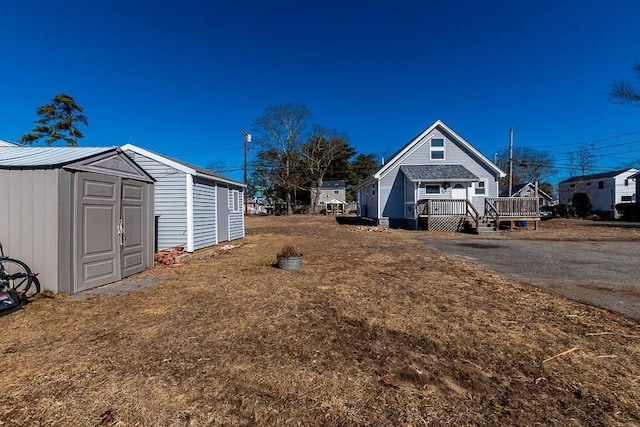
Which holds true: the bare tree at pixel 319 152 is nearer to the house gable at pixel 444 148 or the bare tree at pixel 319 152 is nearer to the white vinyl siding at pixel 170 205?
the house gable at pixel 444 148

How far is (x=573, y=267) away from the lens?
7.52m

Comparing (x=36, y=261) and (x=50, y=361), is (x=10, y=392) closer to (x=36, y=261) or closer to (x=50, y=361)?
(x=50, y=361)

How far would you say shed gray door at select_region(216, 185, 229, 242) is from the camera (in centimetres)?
1254

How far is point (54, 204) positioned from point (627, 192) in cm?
5075

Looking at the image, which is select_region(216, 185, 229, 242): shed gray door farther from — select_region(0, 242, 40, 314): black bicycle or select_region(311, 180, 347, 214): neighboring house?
select_region(311, 180, 347, 214): neighboring house

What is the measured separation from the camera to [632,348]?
3.16 metres

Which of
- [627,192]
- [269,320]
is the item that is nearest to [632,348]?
[269,320]

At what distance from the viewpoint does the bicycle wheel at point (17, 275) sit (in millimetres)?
4688

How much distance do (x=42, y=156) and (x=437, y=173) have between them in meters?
18.1

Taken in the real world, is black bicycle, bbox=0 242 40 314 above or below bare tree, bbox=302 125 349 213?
below

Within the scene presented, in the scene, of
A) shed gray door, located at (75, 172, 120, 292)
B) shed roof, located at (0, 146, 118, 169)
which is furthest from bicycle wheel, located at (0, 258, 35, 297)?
shed roof, located at (0, 146, 118, 169)

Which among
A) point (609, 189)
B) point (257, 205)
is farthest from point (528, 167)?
point (257, 205)

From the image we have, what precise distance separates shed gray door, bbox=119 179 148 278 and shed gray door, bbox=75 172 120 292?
253 millimetres

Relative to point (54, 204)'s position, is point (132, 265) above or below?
below
